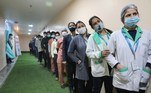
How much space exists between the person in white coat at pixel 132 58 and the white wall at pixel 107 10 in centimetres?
77

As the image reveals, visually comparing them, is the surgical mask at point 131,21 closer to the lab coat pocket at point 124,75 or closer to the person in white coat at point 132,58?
the person in white coat at point 132,58

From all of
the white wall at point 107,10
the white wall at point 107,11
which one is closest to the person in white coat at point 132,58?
the white wall at point 107,11

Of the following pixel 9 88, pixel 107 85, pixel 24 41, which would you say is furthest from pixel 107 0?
pixel 24 41

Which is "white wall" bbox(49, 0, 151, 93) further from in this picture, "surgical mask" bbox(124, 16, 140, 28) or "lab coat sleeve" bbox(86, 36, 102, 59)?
"lab coat sleeve" bbox(86, 36, 102, 59)

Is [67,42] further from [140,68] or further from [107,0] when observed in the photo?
[140,68]

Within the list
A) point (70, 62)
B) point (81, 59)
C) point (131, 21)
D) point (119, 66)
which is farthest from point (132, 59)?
point (70, 62)

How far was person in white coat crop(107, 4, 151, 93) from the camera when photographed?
5.66ft

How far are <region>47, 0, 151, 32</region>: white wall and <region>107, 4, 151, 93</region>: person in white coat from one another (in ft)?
2.51

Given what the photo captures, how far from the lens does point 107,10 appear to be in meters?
3.68

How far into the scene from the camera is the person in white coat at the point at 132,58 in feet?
5.66

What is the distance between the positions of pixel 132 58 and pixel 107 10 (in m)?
2.10

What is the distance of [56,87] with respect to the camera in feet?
15.0

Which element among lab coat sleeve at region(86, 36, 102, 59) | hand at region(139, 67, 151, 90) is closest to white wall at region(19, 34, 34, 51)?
lab coat sleeve at region(86, 36, 102, 59)

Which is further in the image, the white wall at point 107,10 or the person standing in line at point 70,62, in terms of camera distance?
the person standing in line at point 70,62
